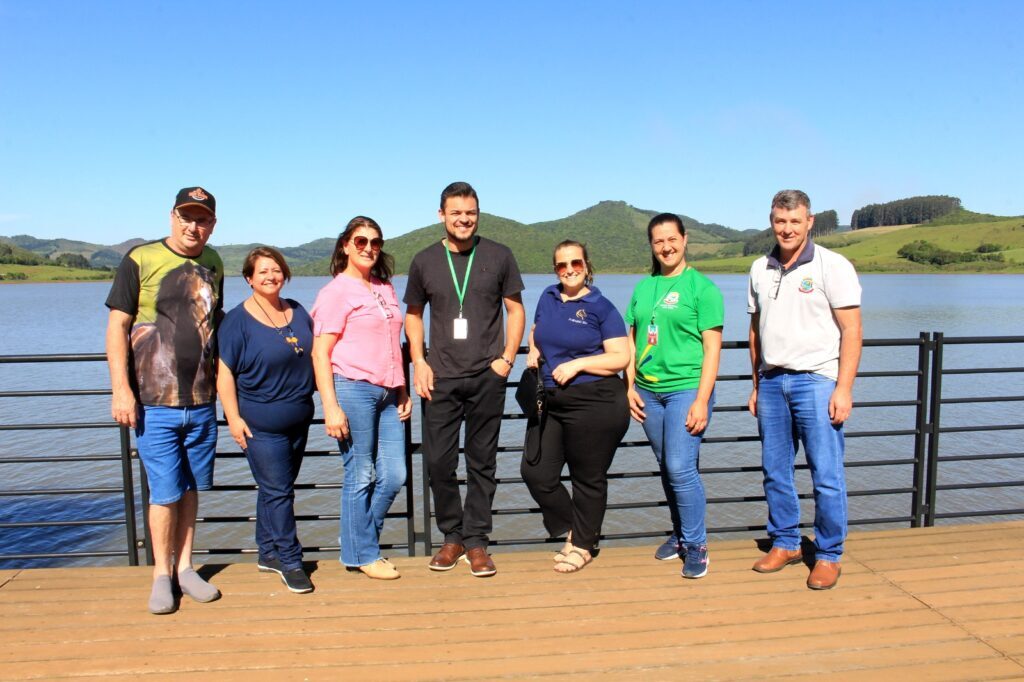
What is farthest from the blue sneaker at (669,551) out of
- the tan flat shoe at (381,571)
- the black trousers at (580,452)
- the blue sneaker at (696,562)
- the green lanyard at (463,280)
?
the green lanyard at (463,280)

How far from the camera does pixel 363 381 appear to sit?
10.8 feet

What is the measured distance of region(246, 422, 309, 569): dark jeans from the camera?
3.25 m

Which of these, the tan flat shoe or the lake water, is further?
the lake water

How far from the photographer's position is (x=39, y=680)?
2.55 meters

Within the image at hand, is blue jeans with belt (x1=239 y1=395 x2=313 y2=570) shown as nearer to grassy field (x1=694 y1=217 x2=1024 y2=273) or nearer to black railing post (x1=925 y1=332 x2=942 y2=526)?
black railing post (x1=925 y1=332 x2=942 y2=526)

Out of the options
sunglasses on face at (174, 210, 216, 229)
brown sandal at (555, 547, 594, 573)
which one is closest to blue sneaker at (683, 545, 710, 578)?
brown sandal at (555, 547, 594, 573)

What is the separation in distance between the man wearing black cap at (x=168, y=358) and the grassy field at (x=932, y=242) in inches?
3803

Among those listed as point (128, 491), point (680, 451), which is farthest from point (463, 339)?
point (128, 491)

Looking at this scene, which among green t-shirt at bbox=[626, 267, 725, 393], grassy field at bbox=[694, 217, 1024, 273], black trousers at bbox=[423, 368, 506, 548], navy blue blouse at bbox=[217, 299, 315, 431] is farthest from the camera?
grassy field at bbox=[694, 217, 1024, 273]

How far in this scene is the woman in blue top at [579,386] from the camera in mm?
3383

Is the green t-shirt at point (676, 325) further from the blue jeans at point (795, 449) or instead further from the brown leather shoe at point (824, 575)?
the brown leather shoe at point (824, 575)

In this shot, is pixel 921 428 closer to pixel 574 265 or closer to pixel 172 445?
pixel 574 265

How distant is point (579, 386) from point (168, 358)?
1.85 meters

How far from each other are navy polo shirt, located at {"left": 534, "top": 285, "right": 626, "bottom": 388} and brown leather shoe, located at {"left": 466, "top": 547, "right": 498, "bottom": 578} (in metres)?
0.92
